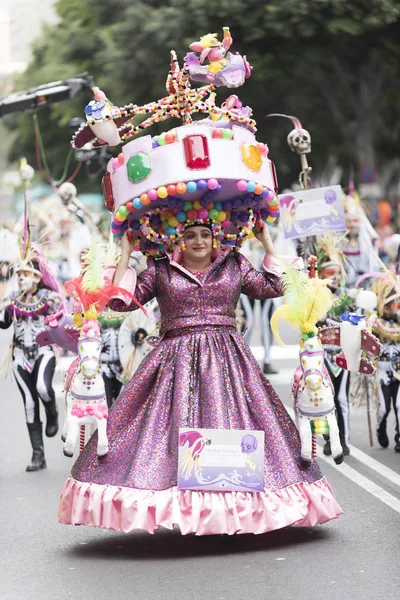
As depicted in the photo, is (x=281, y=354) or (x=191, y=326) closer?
(x=191, y=326)

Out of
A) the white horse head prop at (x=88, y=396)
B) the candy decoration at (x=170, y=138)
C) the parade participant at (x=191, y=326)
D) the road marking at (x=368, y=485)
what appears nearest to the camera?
the parade participant at (x=191, y=326)

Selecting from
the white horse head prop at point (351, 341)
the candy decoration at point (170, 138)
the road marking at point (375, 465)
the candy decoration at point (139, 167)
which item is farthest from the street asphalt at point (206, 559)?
the candy decoration at point (170, 138)

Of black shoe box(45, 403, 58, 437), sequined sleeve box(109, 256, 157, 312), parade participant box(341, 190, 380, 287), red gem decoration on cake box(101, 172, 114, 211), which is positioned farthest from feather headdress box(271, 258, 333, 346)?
parade participant box(341, 190, 380, 287)

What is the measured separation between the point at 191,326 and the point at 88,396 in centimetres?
74

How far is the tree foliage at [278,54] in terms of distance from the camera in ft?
101

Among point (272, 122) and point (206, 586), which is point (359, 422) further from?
point (272, 122)

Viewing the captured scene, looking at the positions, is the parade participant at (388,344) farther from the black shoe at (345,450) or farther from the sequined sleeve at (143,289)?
the sequined sleeve at (143,289)

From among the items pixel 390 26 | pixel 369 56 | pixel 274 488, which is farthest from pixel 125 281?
pixel 369 56

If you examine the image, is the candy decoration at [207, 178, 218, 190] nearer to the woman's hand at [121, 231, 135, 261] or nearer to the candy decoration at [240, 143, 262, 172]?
the candy decoration at [240, 143, 262, 172]

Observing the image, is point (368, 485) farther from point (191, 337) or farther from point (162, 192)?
point (162, 192)

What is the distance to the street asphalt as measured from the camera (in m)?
6.99

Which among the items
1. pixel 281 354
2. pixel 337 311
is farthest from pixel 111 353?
pixel 281 354

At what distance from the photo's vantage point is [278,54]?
32.6m

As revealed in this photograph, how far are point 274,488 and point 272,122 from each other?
1415 inches
